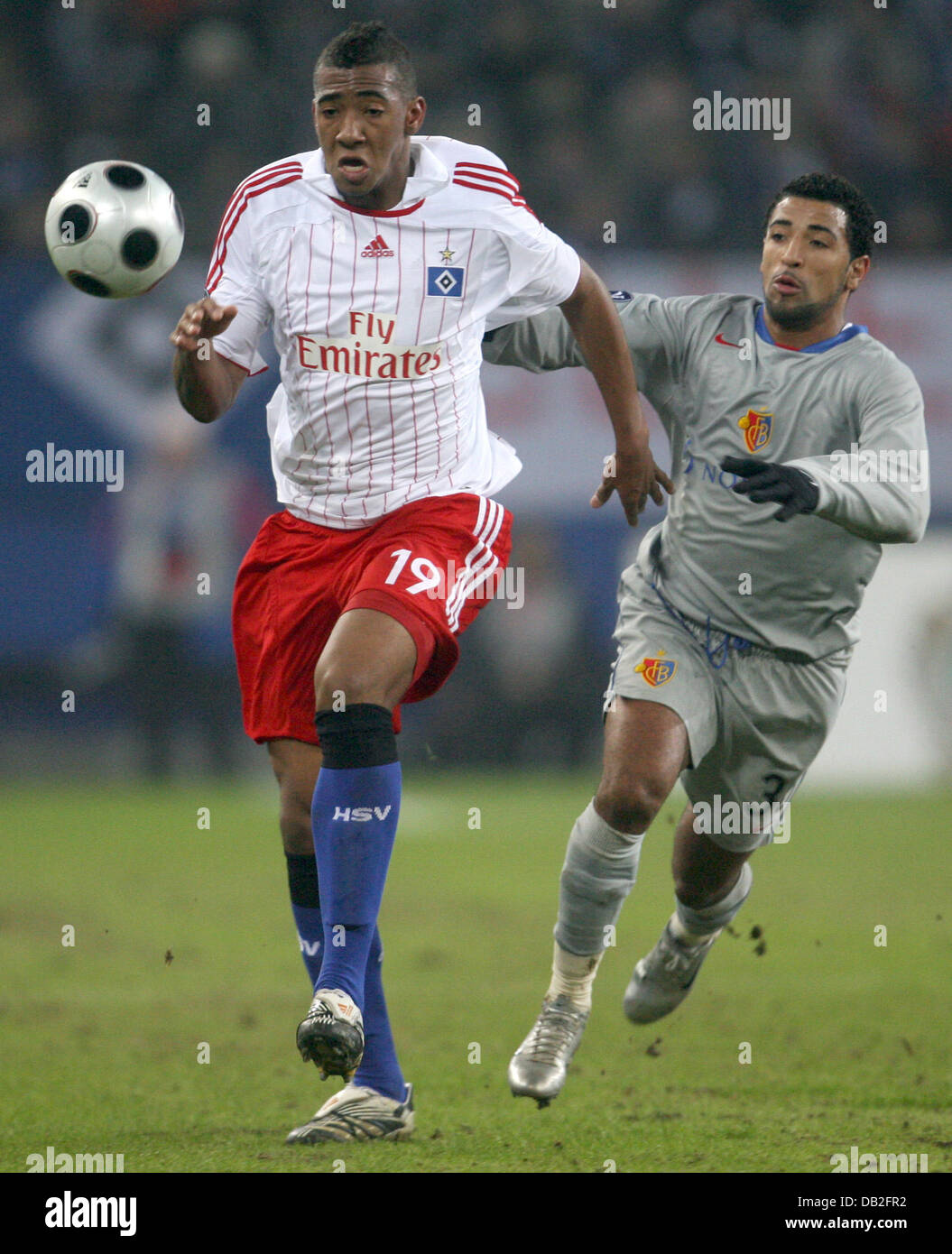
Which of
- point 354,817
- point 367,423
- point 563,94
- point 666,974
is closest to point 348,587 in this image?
point 367,423

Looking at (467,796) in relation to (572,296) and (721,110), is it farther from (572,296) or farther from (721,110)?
(572,296)

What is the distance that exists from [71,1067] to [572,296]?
8.64ft

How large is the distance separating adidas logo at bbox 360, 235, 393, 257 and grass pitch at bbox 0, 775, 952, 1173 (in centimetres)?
212

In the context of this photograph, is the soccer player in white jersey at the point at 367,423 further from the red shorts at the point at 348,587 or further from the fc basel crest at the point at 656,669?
the fc basel crest at the point at 656,669

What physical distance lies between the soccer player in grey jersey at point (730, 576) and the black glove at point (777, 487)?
63 centimetres

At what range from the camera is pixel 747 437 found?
472 centimetres

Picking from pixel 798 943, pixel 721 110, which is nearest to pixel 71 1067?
pixel 798 943

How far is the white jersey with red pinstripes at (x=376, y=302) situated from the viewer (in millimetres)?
4211

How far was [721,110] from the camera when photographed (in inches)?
528

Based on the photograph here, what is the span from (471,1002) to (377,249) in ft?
9.62

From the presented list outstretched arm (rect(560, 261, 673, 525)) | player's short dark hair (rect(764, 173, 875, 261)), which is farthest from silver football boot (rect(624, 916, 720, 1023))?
player's short dark hair (rect(764, 173, 875, 261))

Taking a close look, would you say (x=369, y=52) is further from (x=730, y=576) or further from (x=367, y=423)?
(x=730, y=576)

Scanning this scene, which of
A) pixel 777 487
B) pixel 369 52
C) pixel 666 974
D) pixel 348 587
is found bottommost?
pixel 666 974

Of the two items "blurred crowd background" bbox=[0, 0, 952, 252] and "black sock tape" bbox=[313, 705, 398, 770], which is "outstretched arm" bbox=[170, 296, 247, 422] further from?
"blurred crowd background" bbox=[0, 0, 952, 252]
